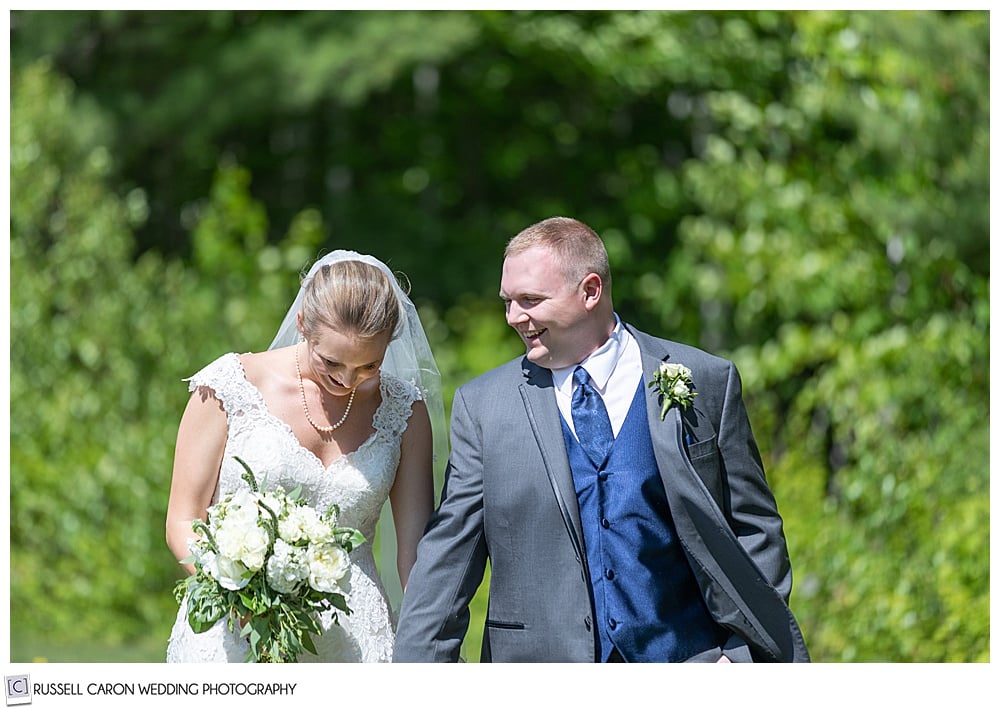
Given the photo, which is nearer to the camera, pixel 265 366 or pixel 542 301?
pixel 542 301

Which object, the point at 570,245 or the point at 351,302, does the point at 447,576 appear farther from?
the point at 570,245

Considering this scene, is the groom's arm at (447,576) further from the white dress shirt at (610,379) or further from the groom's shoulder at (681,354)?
the groom's shoulder at (681,354)

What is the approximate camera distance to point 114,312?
8.14m

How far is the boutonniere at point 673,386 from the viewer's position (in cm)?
327

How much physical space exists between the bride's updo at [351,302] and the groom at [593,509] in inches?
13.7

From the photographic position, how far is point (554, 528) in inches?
130

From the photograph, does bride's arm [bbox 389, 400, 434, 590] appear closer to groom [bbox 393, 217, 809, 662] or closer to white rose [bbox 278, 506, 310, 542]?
groom [bbox 393, 217, 809, 662]

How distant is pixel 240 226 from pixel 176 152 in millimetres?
3959

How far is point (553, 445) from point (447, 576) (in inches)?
18.6

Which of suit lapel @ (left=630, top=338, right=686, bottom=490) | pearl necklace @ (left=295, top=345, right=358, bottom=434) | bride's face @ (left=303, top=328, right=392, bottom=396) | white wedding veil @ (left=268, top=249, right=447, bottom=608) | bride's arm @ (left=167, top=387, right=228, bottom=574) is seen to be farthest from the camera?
white wedding veil @ (left=268, top=249, right=447, bottom=608)

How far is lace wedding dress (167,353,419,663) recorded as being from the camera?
11.7 ft

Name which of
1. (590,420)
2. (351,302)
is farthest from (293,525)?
(590,420)
